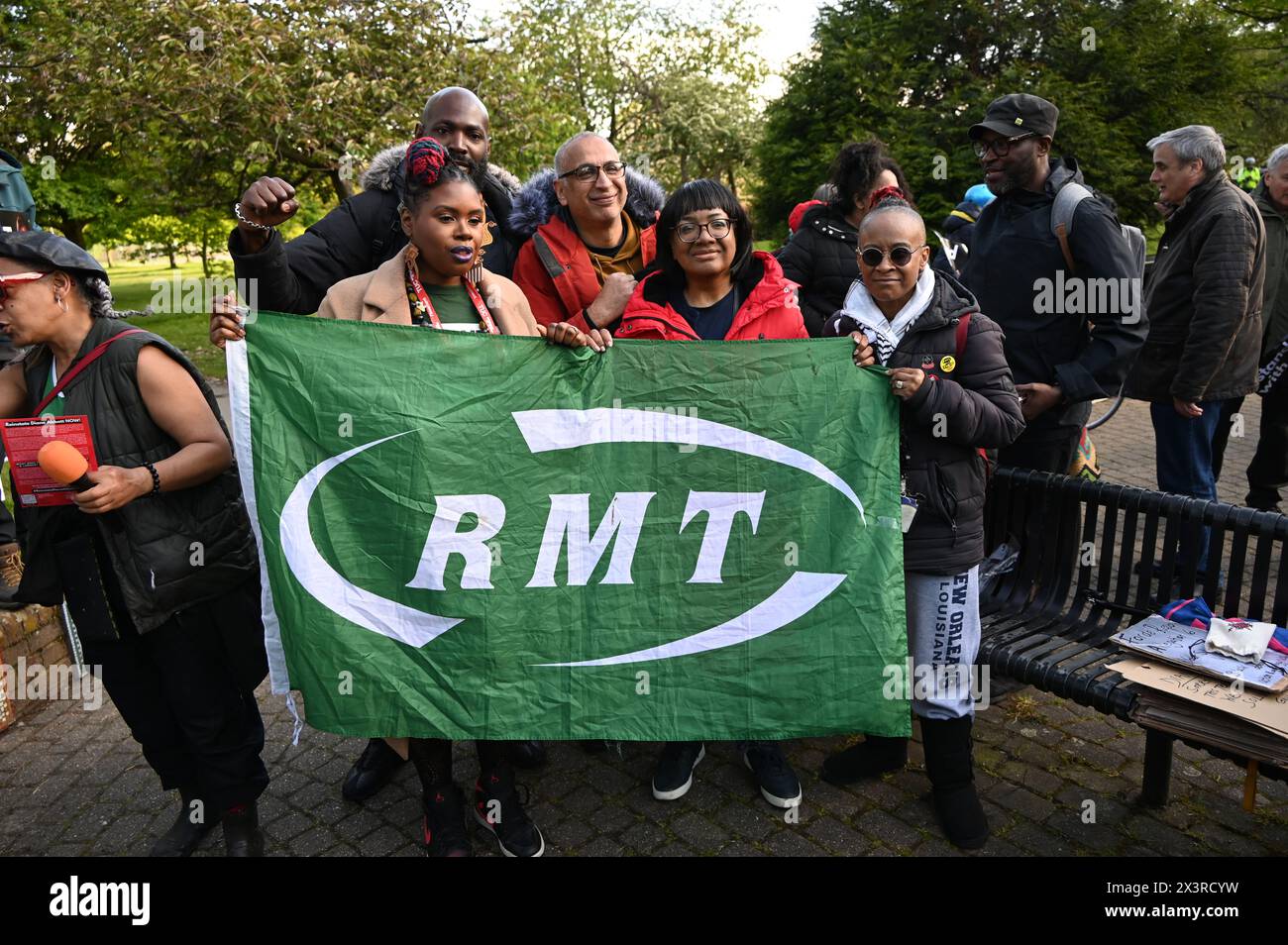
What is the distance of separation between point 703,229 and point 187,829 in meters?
3.06

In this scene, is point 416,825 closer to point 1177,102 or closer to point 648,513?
point 648,513

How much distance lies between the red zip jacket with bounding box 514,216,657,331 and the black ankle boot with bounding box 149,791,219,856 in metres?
2.36

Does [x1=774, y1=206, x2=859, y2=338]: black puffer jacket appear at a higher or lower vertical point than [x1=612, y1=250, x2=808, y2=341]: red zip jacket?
higher

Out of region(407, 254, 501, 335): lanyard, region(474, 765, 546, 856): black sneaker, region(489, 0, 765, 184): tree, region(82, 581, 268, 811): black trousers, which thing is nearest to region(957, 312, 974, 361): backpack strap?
region(407, 254, 501, 335): lanyard

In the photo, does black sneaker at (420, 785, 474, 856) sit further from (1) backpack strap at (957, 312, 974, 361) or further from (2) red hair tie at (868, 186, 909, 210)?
(2) red hair tie at (868, 186, 909, 210)

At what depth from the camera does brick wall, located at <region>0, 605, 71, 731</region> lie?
4.73 m

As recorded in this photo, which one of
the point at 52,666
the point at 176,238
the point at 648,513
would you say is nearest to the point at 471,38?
the point at 52,666

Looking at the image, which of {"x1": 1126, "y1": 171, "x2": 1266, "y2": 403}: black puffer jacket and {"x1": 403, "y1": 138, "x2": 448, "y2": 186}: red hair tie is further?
{"x1": 1126, "y1": 171, "x2": 1266, "y2": 403}: black puffer jacket

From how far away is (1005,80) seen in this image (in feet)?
55.7

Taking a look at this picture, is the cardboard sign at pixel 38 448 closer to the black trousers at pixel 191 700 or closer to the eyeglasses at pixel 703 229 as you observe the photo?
the black trousers at pixel 191 700

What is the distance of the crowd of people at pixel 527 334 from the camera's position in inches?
126

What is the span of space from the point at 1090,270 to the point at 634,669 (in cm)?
275

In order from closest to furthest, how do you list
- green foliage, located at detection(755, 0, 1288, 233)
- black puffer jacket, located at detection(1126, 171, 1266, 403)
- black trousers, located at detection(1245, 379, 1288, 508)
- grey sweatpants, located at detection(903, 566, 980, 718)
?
grey sweatpants, located at detection(903, 566, 980, 718), black puffer jacket, located at detection(1126, 171, 1266, 403), black trousers, located at detection(1245, 379, 1288, 508), green foliage, located at detection(755, 0, 1288, 233)

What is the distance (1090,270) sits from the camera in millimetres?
4305
